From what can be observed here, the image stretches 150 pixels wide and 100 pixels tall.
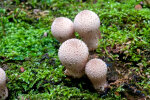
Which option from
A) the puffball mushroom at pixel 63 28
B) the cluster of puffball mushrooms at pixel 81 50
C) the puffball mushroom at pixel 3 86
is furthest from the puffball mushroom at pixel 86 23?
the puffball mushroom at pixel 3 86

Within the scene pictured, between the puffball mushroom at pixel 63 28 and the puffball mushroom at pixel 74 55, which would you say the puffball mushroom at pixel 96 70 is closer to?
the puffball mushroom at pixel 74 55

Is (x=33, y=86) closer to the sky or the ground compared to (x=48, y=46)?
closer to the ground

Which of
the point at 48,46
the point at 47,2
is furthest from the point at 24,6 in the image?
the point at 48,46

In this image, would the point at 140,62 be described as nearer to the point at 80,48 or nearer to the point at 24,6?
the point at 80,48

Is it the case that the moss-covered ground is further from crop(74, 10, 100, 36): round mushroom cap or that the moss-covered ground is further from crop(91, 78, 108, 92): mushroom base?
crop(74, 10, 100, 36): round mushroom cap

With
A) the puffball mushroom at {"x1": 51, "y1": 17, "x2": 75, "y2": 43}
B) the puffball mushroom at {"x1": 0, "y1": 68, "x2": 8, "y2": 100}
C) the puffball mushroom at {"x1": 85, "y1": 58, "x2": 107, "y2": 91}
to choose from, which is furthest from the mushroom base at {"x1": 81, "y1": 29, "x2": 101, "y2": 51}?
the puffball mushroom at {"x1": 0, "y1": 68, "x2": 8, "y2": 100}

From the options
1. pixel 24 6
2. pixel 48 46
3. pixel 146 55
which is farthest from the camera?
pixel 24 6

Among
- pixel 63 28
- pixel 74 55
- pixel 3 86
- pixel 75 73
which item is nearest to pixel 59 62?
pixel 75 73
